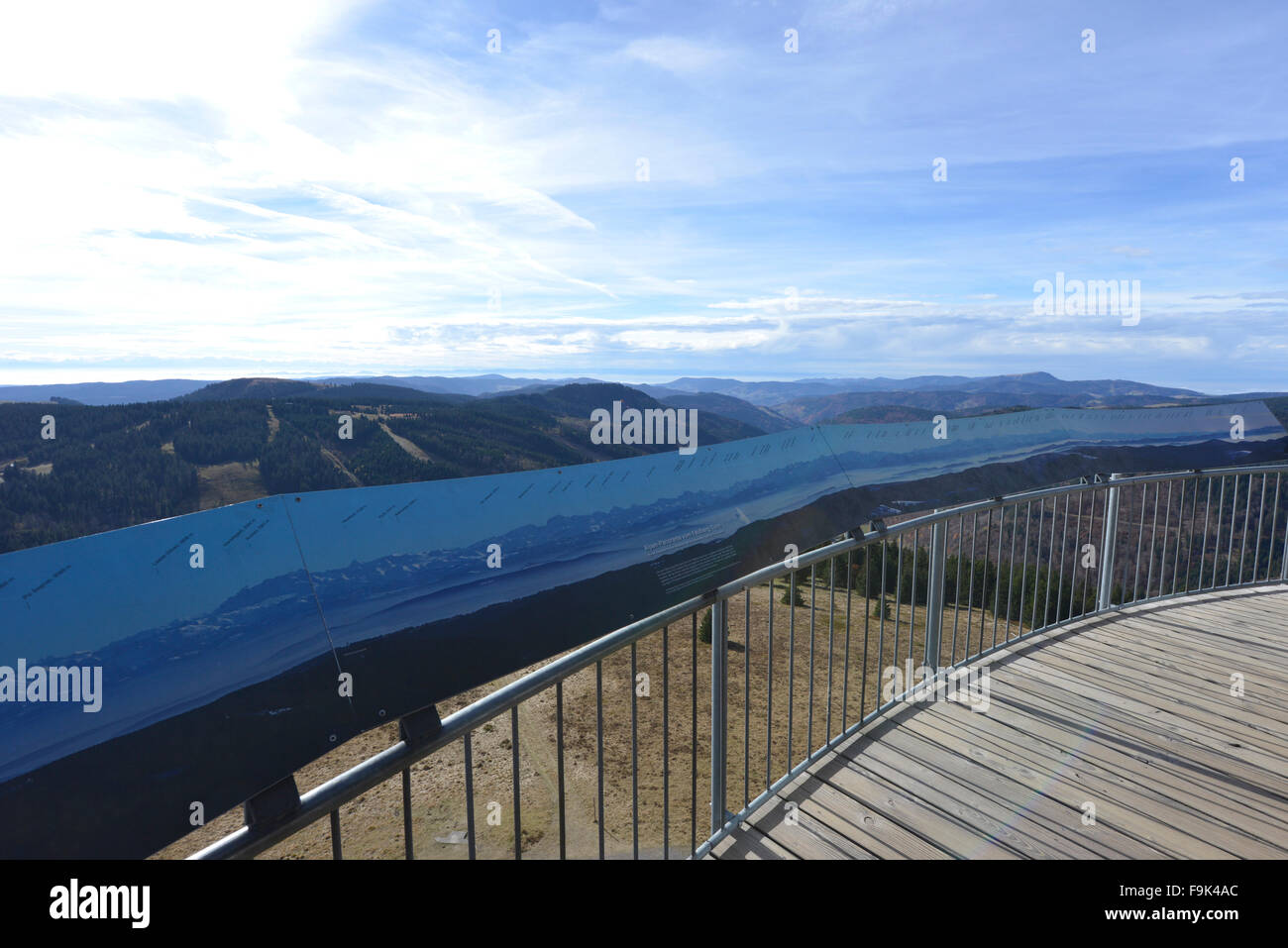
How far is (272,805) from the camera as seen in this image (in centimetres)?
121

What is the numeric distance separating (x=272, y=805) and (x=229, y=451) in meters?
82.2

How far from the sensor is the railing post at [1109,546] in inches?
213

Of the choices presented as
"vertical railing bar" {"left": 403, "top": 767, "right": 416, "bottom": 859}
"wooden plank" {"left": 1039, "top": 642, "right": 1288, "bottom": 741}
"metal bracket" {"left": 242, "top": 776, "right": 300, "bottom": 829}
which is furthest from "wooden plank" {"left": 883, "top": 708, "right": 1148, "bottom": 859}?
"metal bracket" {"left": 242, "top": 776, "right": 300, "bottom": 829}

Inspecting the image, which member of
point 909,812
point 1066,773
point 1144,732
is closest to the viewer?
→ point 909,812

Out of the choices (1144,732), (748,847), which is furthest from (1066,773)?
(748,847)

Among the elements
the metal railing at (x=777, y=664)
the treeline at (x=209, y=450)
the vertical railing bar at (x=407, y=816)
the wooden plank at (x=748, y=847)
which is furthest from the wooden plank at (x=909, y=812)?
the treeline at (x=209, y=450)

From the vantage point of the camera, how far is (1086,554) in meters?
5.28

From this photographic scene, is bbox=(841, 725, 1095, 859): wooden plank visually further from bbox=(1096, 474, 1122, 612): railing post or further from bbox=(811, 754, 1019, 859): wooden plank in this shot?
bbox=(1096, 474, 1122, 612): railing post

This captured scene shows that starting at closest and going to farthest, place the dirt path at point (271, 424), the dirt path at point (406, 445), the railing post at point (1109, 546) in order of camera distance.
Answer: the railing post at point (1109, 546) < the dirt path at point (406, 445) < the dirt path at point (271, 424)

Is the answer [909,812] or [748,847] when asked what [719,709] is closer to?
[748,847]

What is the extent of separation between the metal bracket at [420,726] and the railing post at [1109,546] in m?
5.85

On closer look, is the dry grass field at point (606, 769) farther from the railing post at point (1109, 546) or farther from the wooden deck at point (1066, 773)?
the wooden deck at point (1066, 773)

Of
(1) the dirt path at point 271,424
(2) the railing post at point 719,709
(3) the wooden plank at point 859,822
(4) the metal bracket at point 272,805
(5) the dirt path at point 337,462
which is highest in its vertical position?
(1) the dirt path at point 271,424
